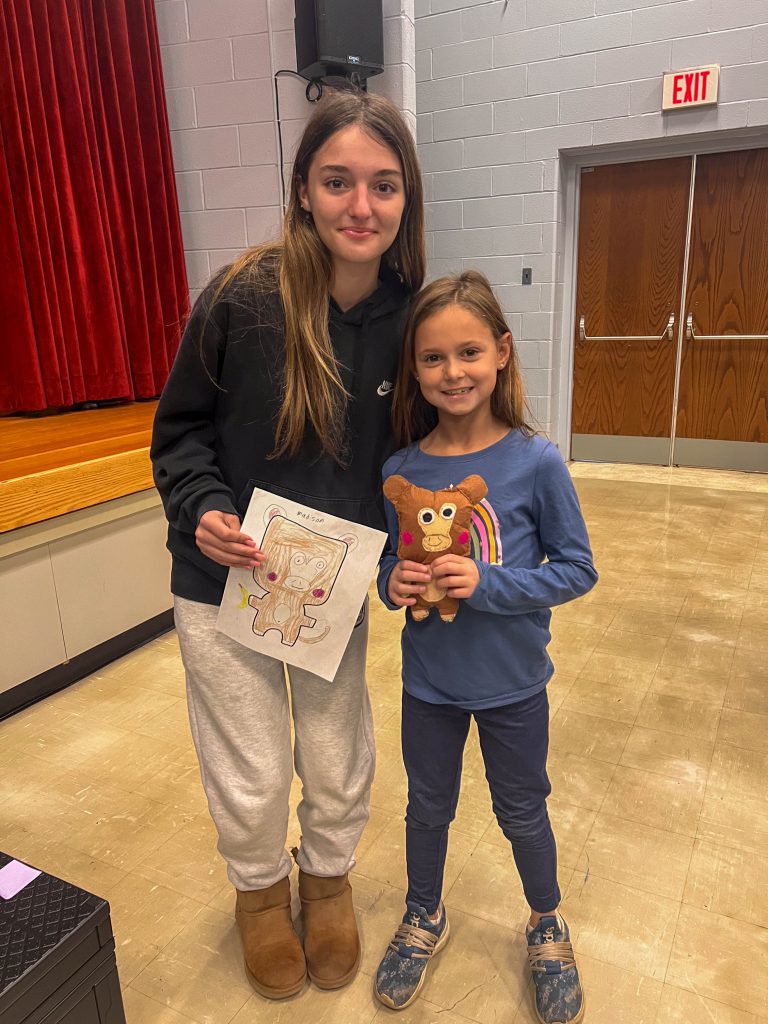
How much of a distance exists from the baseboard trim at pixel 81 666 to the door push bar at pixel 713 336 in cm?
359

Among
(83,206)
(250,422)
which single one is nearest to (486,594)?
(250,422)

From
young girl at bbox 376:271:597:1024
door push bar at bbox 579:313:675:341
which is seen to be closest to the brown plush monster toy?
young girl at bbox 376:271:597:1024

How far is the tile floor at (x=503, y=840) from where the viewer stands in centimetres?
117

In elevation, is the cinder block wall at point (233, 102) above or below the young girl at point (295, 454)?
above

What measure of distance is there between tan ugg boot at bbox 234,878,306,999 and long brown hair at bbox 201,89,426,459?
72cm

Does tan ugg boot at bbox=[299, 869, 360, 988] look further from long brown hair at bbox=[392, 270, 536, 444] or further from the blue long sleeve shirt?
long brown hair at bbox=[392, 270, 536, 444]

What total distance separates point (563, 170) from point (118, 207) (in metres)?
2.66

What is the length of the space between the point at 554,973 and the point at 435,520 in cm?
73

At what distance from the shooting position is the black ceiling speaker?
267 cm

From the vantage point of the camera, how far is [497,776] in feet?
3.59

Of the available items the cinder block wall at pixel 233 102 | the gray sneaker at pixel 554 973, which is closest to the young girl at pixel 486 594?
the gray sneaker at pixel 554 973

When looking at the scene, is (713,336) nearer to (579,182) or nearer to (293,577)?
(579,182)

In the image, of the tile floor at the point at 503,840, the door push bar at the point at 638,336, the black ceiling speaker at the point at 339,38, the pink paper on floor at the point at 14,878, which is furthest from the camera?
the door push bar at the point at 638,336

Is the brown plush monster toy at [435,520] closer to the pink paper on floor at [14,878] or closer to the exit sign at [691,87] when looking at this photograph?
the pink paper on floor at [14,878]
